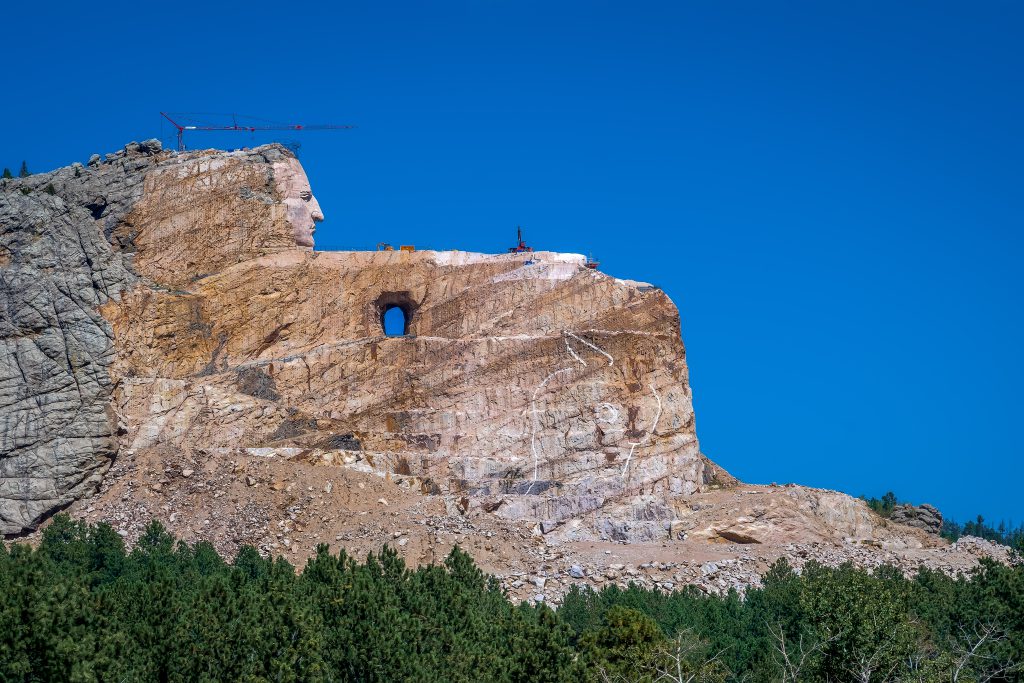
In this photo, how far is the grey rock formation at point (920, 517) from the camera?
8738cm

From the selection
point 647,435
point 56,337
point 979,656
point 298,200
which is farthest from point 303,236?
point 979,656

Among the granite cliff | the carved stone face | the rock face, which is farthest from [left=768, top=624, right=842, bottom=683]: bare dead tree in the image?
the carved stone face

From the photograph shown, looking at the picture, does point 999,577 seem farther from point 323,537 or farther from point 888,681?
point 323,537

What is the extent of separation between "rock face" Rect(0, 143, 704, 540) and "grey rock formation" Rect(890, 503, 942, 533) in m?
10.4

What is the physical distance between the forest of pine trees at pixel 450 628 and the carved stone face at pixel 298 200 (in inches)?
817

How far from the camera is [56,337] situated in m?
79.6

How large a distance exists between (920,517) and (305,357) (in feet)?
103

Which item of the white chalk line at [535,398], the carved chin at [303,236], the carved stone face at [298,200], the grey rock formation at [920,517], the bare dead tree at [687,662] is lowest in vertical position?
the bare dead tree at [687,662]

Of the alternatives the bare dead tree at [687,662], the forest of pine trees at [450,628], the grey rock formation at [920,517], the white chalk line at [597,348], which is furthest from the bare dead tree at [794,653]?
the grey rock formation at [920,517]

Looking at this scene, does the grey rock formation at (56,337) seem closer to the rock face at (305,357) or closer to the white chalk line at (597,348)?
the rock face at (305,357)

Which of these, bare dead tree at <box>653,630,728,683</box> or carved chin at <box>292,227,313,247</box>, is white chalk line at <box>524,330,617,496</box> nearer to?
carved chin at <box>292,227,313,247</box>

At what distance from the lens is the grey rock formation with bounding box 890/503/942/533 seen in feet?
287

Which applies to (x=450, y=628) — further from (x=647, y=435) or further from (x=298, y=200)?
(x=298, y=200)

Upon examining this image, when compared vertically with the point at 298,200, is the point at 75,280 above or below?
below
